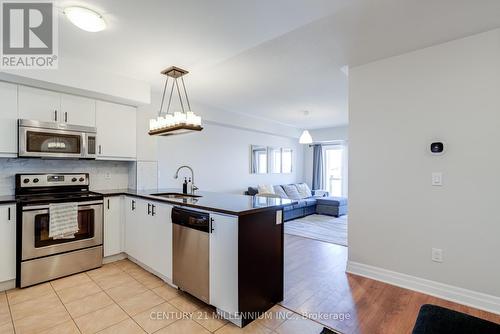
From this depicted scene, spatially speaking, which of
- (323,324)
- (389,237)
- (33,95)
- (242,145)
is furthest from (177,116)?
(242,145)

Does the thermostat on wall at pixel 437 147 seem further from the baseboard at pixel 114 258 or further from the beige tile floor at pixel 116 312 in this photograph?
the baseboard at pixel 114 258

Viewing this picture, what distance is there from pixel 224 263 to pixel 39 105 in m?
2.87

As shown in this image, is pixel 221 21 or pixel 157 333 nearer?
pixel 157 333

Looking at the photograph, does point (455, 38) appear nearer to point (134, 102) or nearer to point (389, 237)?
point (389, 237)

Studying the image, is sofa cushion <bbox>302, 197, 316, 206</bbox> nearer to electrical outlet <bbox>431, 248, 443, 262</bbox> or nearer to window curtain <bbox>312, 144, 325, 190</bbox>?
window curtain <bbox>312, 144, 325, 190</bbox>

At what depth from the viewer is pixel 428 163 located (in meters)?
2.62

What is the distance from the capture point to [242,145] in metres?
6.29

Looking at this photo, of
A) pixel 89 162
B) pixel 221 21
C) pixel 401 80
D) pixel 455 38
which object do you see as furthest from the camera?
pixel 89 162

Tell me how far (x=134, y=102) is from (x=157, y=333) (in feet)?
9.69

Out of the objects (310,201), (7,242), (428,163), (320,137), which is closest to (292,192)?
(310,201)

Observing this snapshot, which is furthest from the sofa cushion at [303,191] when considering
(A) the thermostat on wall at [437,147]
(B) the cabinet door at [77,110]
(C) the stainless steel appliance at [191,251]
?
(B) the cabinet door at [77,110]

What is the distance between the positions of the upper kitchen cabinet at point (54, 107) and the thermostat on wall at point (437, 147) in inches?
161

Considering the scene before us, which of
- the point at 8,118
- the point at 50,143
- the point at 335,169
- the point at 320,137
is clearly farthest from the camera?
the point at 335,169

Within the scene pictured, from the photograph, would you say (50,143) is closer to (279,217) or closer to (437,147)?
(279,217)
